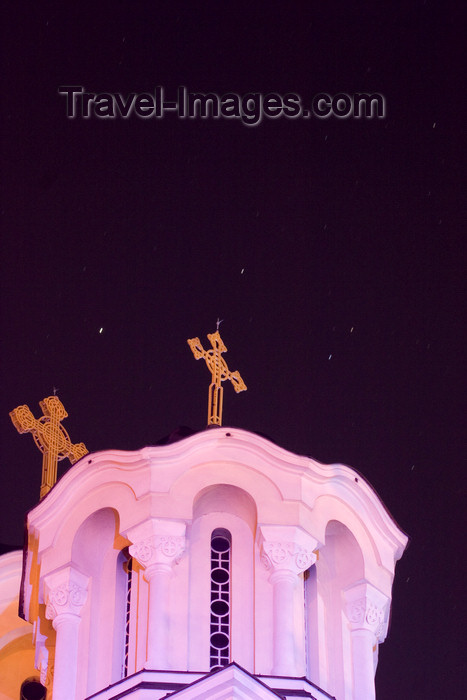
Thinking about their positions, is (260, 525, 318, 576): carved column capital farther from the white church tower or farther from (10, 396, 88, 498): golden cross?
(10, 396, 88, 498): golden cross

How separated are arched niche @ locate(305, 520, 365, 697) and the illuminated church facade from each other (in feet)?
0.07

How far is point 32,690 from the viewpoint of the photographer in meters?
32.0

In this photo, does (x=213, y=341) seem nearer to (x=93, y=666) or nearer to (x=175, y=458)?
(x=175, y=458)

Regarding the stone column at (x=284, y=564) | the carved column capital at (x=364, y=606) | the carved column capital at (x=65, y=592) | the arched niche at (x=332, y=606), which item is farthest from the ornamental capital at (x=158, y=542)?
the carved column capital at (x=364, y=606)

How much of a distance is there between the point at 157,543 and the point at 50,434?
7640mm

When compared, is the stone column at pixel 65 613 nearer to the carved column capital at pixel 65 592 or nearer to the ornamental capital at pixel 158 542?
the carved column capital at pixel 65 592

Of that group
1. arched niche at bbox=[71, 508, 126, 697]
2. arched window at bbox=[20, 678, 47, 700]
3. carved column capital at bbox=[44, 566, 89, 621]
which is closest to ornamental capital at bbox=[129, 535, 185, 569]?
arched niche at bbox=[71, 508, 126, 697]

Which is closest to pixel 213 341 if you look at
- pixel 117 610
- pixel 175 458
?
pixel 175 458

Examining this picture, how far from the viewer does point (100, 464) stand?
95.2ft

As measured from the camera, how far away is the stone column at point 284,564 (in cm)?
2720

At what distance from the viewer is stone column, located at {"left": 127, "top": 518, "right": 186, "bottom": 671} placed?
26938mm

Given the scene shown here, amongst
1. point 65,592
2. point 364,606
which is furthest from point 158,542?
point 364,606

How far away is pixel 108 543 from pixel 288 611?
11.4 ft

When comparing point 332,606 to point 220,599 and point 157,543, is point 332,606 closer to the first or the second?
point 220,599
